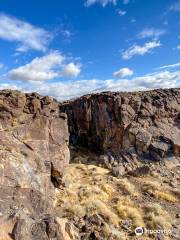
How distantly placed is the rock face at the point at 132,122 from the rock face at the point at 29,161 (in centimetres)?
1053

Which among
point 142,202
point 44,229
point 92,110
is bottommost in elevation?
point 142,202

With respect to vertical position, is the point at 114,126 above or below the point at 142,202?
above

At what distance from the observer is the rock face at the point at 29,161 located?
11.4m

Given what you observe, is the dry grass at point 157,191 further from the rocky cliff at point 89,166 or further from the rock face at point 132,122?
the rock face at point 132,122

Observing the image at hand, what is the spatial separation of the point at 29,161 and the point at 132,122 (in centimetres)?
1649

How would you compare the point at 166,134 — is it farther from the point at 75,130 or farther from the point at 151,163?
the point at 75,130

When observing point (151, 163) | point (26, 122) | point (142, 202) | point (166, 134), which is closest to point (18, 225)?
point (26, 122)

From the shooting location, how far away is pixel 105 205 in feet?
61.1

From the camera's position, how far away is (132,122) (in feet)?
97.8

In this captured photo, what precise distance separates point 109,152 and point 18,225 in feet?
63.0

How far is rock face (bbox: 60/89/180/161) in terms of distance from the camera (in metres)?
28.8

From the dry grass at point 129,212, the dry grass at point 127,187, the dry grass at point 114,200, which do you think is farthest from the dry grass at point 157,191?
the dry grass at point 129,212

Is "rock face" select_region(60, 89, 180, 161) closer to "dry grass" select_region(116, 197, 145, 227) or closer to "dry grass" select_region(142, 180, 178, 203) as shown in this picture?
"dry grass" select_region(142, 180, 178, 203)

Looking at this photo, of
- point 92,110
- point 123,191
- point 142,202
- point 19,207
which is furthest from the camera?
point 92,110
